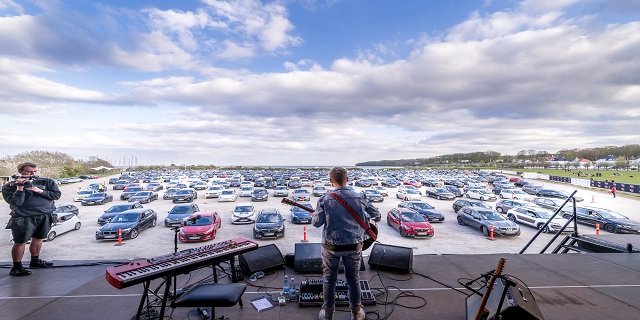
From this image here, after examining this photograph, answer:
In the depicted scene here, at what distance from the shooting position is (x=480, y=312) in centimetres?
334

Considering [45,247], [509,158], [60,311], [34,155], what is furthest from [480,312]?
[509,158]

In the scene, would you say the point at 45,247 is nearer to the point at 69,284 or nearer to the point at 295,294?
the point at 69,284

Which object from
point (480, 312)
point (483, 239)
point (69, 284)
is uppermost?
point (480, 312)

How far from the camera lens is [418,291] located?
4945 mm

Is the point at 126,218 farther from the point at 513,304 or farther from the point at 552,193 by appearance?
the point at 552,193

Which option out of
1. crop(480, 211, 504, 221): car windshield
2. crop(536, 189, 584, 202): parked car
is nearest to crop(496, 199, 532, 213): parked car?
crop(480, 211, 504, 221): car windshield

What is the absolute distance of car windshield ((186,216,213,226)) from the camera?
14.5 metres

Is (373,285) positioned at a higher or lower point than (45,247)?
higher

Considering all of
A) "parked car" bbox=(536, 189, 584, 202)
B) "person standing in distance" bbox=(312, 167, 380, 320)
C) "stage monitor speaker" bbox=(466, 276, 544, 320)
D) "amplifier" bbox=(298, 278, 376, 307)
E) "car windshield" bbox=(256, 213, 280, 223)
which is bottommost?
"parked car" bbox=(536, 189, 584, 202)

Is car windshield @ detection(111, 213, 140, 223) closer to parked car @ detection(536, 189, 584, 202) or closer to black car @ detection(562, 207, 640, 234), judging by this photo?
black car @ detection(562, 207, 640, 234)

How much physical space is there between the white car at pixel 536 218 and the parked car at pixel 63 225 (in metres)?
26.7

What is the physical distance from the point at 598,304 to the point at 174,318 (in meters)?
6.53

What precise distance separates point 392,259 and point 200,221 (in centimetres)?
1183

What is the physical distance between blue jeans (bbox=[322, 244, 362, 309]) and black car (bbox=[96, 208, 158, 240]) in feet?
46.9
